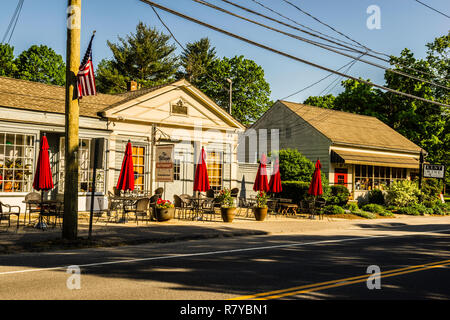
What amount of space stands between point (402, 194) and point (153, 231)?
62.2 ft

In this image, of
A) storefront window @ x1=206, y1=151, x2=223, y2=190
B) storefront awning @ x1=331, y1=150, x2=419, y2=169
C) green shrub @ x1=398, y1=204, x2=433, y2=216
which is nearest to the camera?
storefront window @ x1=206, y1=151, x2=223, y2=190

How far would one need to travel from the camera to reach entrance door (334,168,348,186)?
2948cm

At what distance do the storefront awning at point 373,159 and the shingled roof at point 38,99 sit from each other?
1519cm

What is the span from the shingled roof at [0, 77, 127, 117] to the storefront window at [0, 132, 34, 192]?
1221 millimetres

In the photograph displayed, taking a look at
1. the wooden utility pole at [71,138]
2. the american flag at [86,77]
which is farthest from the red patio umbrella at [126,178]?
the american flag at [86,77]

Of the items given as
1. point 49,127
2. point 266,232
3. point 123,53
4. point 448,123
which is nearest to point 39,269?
point 266,232

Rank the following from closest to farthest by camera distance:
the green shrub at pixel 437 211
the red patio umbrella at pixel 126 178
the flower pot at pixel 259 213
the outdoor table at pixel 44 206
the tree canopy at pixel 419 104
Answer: the outdoor table at pixel 44 206
the red patio umbrella at pixel 126 178
the flower pot at pixel 259 213
the green shrub at pixel 437 211
the tree canopy at pixel 419 104

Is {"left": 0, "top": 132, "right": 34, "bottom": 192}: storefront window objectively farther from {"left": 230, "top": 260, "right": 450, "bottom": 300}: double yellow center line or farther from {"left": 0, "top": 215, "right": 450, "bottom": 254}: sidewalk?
{"left": 230, "top": 260, "right": 450, "bottom": 300}: double yellow center line

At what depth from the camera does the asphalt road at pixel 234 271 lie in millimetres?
6672

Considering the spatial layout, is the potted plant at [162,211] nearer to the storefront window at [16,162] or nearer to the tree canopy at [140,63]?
the storefront window at [16,162]

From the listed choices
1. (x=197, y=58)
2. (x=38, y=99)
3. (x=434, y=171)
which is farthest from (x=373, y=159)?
(x=197, y=58)

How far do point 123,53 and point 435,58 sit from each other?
35383 millimetres

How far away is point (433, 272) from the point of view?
858 cm

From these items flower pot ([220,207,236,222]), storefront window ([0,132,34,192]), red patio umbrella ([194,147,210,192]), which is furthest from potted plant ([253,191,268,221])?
storefront window ([0,132,34,192])
